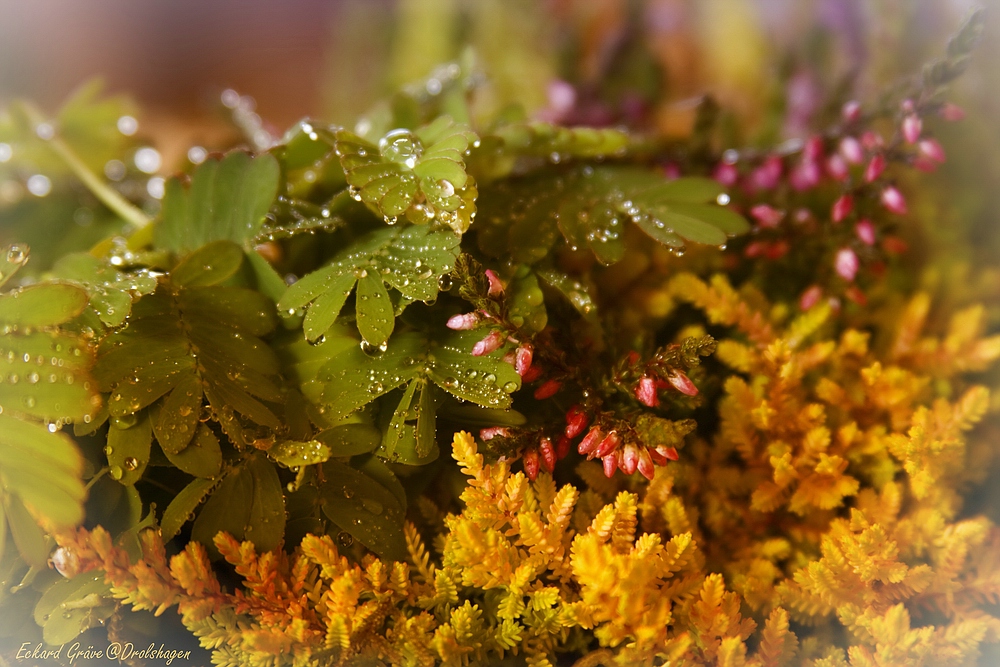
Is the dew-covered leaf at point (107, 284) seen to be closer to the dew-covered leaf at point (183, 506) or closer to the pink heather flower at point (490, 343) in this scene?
the dew-covered leaf at point (183, 506)

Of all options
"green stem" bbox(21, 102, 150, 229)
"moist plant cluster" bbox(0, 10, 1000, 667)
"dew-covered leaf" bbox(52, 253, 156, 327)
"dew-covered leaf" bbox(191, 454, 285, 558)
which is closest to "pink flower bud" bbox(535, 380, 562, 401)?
"moist plant cluster" bbox(0, 10, 1000, 667)

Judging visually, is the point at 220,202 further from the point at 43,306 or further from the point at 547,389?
the point at 547,389

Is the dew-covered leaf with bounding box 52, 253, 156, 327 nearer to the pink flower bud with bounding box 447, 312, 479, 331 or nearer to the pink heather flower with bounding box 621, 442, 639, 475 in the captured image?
the pink flower bud with bounding box 447, 312, 479, 331

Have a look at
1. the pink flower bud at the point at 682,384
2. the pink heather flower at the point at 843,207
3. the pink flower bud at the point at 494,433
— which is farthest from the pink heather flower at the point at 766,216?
the pink flower bud at the point at 494,433

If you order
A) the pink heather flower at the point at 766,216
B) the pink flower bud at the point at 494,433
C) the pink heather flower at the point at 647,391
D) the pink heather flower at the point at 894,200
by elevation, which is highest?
the pink heather flower at the point at 894,200

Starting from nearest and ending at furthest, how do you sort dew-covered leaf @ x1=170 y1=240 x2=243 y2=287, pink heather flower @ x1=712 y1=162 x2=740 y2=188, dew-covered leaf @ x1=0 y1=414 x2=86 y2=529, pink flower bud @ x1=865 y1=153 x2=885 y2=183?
dew-covered leaf @ x1=0 y1=414 x2=86 y2=529 < dew-covered leaf @ x1=170 y1=240 x2=243 y2=287 < pink flower bud @ x1=865 y1=153 x2=885 y2=183 < pink heather flower @ x1=712 y1=162 x2=740 y2=188

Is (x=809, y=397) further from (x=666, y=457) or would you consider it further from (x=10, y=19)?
(x=10, y=19)

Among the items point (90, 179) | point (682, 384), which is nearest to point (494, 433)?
point (682, 384)
